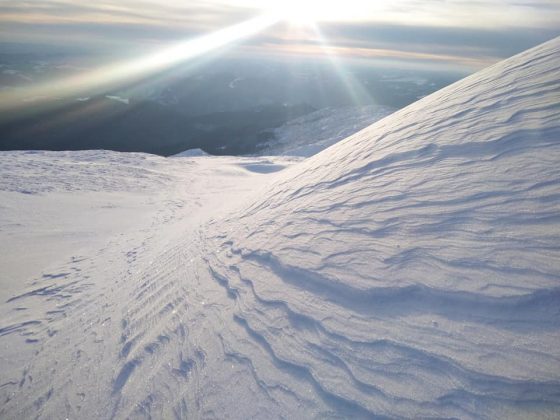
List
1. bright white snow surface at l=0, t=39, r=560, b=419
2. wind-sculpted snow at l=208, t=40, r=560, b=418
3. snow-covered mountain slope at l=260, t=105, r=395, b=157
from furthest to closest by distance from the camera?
snow-covered mountain slope at l=260, t=105, r=395, b=157, bright white snow surface at l=0, t=39, r=560, b=419, wind-sculpted snow at l=208, t=40, r=560, b=418

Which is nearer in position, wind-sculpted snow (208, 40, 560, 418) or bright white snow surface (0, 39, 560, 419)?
wind-sculpted snow (208, 40, 560, 418)

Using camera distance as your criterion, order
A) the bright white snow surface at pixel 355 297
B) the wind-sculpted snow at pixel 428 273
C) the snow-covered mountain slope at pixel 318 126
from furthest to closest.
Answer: the snow-covered mountain slope at pixel 318 126
the bright white snow surface at pixel 355 297
the wind-sculpted snow at pixel 428 273

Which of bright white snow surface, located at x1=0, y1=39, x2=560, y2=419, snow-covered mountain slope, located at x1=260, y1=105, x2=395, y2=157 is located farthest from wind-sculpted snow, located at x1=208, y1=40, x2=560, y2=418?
snow-covered mountain slope, located at x1=260, y1=105, x2=395, y2=157

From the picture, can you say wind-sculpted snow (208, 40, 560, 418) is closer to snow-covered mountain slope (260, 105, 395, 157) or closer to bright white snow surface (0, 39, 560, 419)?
bright white snow surface (0, 39, 560, 419)

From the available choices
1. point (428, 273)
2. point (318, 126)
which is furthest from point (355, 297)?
point (318, 126)

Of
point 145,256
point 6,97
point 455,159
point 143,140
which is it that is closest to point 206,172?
point 145,256

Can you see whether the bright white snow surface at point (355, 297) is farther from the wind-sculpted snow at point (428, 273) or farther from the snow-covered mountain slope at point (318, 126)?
the snow-covered mountain slope at point (318, 126)

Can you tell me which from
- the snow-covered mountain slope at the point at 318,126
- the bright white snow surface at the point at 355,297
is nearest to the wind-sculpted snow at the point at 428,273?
the bright white snow surface at the point at 355,297
